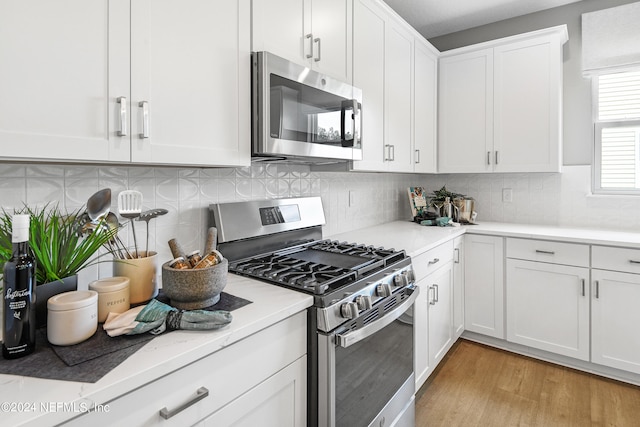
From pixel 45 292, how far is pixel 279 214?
1.07 meters

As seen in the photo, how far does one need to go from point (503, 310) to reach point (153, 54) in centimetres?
268

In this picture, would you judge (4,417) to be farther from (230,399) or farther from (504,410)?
(504,410)

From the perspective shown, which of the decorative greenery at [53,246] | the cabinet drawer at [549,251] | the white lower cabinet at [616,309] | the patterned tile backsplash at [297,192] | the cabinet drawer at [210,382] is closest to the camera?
the cabinet drawer at [210,382]

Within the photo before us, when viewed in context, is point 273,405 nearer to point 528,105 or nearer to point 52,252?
point 52,252

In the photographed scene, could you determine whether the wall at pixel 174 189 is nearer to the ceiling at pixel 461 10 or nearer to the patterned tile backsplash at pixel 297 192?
the patterned tile backsplash at pixel 297 192

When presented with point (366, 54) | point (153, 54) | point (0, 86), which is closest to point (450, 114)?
point (366, 54)

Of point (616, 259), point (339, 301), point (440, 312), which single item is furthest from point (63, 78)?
point (616, 259)

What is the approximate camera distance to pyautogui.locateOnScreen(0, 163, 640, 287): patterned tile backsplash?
3.73 ft

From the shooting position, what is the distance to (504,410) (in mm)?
1979

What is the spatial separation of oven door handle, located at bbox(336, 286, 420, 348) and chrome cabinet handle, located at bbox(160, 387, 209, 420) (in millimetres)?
470

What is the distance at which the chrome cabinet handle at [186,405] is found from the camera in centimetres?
77

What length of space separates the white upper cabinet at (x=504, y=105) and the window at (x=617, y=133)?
0.33m

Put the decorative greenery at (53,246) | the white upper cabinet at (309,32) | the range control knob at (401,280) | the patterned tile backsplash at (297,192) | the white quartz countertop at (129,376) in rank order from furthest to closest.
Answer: the range control knob at (401,280) → the white upper cabinet at (309,32) → the patterned tile backsplash at (297,192) → the decorative greenery at (53,246) → the white quartz countertop at (129,376)

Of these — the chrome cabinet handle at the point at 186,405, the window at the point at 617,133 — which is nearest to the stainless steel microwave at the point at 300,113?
the chrome cabinet handle at the point at 186,405
